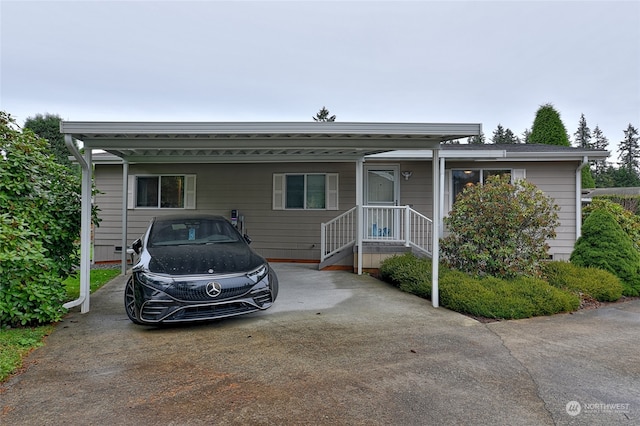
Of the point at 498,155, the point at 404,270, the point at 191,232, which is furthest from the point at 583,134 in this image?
the point at 191,232

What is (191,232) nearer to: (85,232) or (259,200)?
(85,232)

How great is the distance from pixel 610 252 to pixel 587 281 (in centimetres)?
110

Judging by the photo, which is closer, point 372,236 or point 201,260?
point 201,260

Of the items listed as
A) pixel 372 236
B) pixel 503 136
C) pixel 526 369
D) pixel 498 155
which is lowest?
pixel 526 369

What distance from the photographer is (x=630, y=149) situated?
4869cm

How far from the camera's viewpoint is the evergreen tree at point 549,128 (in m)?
14.7

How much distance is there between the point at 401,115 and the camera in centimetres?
2359

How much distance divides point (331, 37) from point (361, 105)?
43.0 feet

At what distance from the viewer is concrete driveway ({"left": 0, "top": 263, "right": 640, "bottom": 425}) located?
2.46 m

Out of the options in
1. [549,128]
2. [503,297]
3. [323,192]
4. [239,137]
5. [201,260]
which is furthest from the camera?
[549,128]

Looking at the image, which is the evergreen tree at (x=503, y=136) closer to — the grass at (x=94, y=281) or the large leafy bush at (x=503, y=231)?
the large leafy bush at (x=503, y=231)

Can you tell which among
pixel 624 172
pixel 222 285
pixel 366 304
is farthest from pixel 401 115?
pixel 624 172

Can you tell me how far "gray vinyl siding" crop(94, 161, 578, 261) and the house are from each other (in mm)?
27

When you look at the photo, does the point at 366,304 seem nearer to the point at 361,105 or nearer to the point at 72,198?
the point at 72,198
